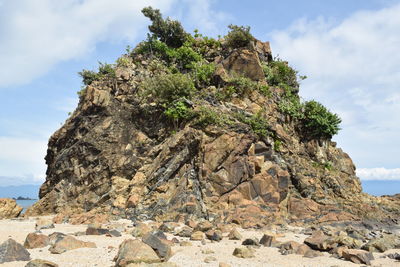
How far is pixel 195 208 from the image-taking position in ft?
48.1

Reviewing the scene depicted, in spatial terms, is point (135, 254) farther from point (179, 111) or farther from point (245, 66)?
point (245, 66)

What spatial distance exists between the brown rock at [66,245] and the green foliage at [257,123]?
1181 cm

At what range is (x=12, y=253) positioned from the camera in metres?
7.73

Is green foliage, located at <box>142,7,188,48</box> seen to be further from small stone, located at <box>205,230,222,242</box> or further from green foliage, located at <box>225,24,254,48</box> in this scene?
small stone, located at <box>205,230,222,242</box>

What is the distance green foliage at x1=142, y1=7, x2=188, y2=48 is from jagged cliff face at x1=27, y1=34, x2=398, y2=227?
21.2 feet

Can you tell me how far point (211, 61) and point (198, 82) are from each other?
5.05 m

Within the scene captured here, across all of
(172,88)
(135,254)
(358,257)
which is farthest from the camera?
(172,88)

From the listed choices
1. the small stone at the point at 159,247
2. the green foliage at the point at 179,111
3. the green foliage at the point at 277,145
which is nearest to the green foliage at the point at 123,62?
the green foliage at the point at 179,111

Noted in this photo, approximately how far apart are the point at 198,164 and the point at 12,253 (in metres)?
10.2

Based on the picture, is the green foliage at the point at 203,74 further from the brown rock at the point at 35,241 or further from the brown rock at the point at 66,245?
the brown rock at the point at 35,241

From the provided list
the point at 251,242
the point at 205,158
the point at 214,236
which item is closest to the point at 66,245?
the point at 214,236

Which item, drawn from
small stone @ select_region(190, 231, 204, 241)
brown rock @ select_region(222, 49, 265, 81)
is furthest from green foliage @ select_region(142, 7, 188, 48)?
small stone @ select_region(190, 231, 204, 241)

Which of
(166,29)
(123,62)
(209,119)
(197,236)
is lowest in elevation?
Result: (197,236)

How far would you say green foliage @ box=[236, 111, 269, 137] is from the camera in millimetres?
18344
